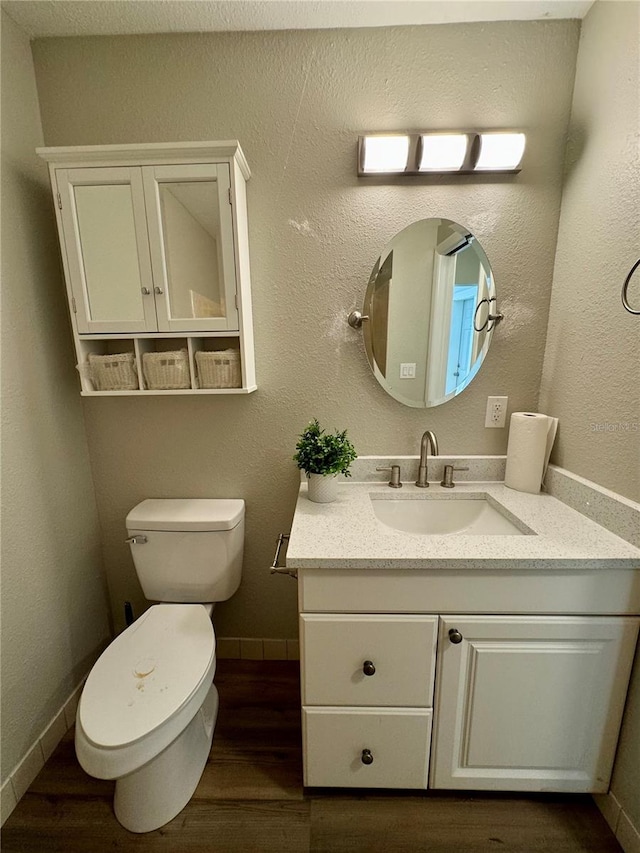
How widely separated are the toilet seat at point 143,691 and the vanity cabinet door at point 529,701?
68 cm

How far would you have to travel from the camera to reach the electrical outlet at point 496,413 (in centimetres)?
129

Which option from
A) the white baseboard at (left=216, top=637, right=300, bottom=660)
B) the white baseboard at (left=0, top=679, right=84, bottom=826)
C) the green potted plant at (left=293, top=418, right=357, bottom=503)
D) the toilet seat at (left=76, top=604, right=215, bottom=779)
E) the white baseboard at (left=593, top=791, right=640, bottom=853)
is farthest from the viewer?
the white baseboard at (left=216, top=637, right=300, bottom=660)

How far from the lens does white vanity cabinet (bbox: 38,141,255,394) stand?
3.33 ft

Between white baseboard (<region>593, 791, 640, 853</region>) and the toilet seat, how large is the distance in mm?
1195

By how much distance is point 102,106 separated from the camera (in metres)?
1.15

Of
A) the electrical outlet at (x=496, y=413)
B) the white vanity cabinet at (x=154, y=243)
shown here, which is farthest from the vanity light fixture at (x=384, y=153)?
the electrical outlet at (x=496, y=413)

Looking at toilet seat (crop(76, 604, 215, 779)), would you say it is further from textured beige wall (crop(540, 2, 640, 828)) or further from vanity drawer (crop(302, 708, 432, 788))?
textured beige wall (crop(540, 2, 640, 828))

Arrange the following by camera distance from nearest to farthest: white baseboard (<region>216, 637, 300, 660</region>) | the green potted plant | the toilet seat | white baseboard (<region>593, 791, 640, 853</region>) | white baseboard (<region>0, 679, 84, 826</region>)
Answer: the toilet seat
white baseboard (<region>593, 791, 640, 853</region>)
white baseboard (<region>0, 679, 84, 826</region>)
the green potted plant
white baseboard (<region>216, 637, 300, 660</region>)

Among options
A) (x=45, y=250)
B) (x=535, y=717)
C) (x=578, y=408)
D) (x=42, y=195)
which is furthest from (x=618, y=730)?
(x=42, y=195)

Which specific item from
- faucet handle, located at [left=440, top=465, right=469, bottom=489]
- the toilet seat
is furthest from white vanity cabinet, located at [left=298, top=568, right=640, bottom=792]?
faucet handle, located at [left=440, top=465, right=469, bottom=489]

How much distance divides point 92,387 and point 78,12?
113 centimetres

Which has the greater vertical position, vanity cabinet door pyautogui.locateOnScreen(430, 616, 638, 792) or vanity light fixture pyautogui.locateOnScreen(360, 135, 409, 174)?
vanity light fixture pyautogui.locateOnScreen(360, 135, 409, 174)

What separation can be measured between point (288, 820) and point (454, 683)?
25.2 inches

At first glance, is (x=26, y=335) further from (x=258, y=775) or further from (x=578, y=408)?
(x=578, y=408)
